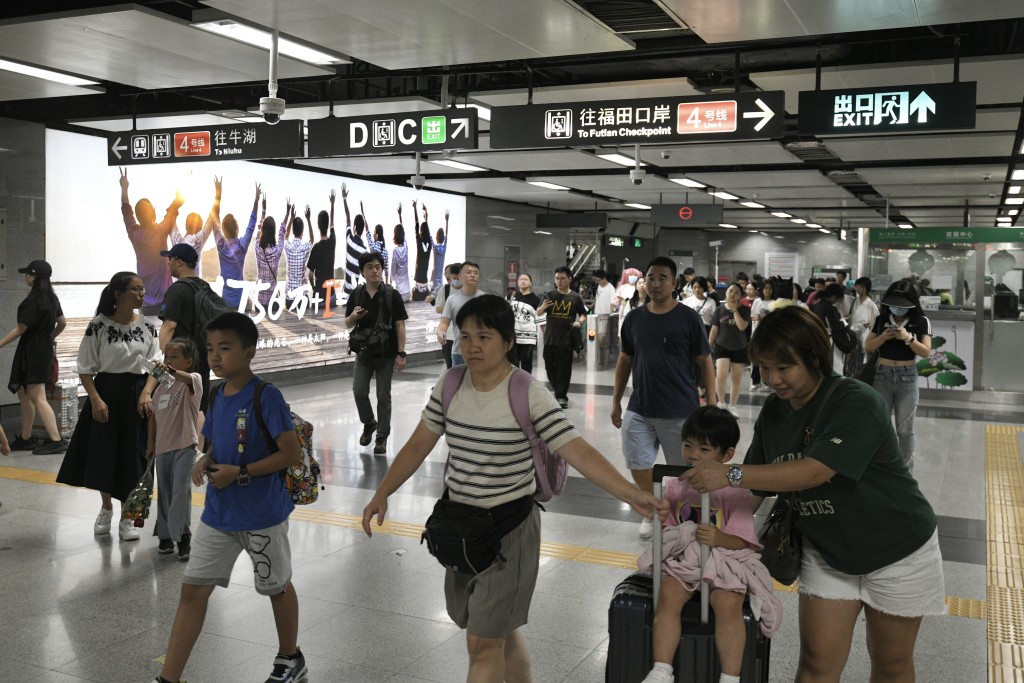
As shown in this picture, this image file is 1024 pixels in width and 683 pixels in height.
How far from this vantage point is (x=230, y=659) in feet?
12.8

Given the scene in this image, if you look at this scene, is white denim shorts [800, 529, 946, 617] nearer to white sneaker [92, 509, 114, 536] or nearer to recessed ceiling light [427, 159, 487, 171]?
white sneaker [92, 509, 114, 536]

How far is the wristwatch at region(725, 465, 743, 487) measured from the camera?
256cm

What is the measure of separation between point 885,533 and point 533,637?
2.01 metres

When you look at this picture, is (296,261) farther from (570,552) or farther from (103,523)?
(570,552)

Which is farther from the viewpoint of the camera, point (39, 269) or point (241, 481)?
point (39, 269)

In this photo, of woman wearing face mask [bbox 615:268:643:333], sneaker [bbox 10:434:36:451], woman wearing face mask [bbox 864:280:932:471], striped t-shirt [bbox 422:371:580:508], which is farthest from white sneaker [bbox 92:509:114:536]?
woman wearing face mask [bbox 615:268:643:333]

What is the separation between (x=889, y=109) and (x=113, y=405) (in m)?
5.84

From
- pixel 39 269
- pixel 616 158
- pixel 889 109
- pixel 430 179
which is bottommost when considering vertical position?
pixel 39 269

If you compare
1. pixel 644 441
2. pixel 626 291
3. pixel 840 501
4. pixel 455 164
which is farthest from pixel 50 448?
A: pixel 626 291

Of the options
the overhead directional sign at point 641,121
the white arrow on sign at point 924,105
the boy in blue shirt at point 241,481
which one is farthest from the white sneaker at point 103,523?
the white arrow on sign at point 924,105

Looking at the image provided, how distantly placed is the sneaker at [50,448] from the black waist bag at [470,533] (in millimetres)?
6781

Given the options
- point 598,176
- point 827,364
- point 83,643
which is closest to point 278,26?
point 83,643

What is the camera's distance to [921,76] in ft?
27.2

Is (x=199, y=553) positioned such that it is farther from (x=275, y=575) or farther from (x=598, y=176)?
(x=598, y=176)
